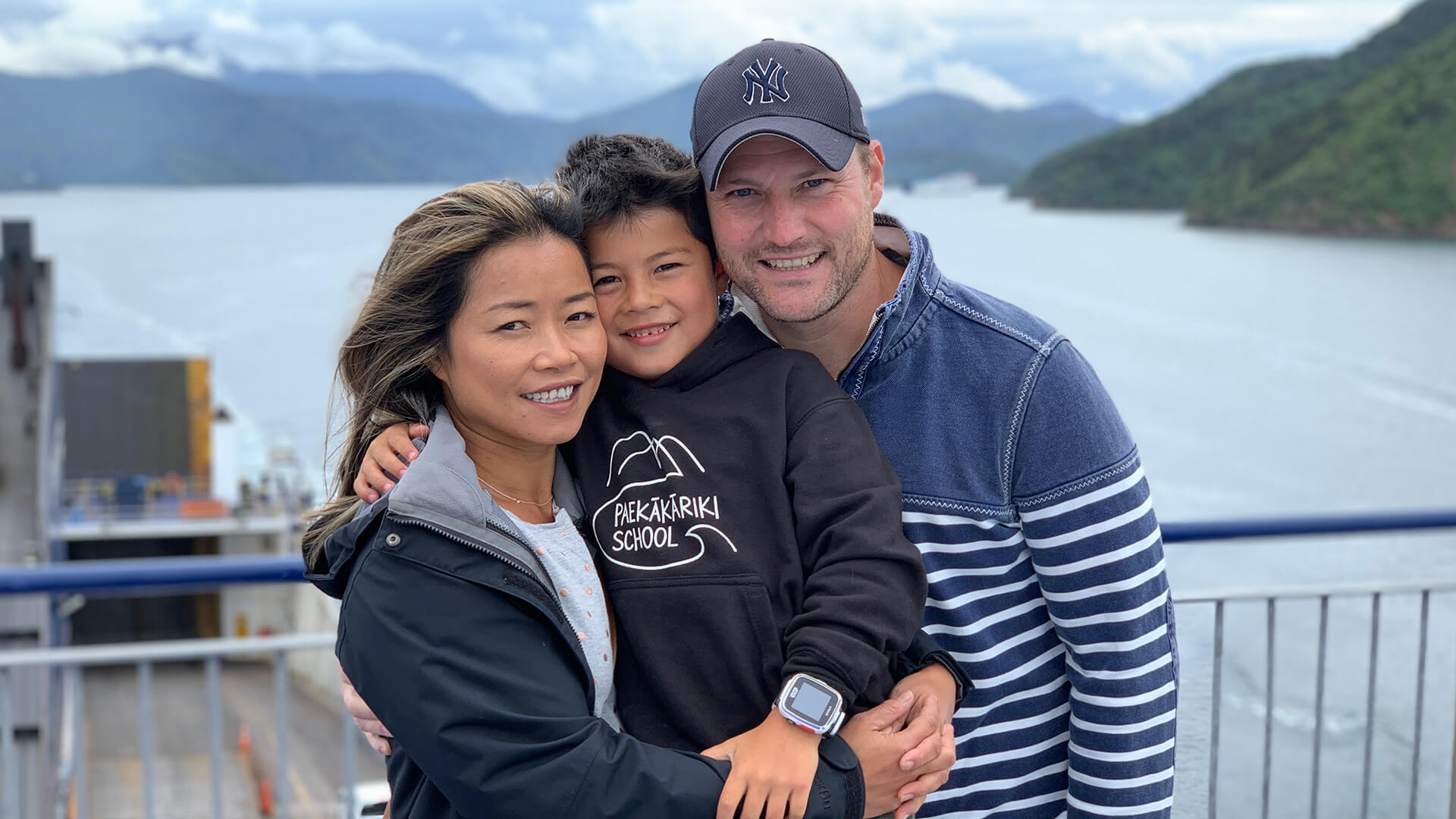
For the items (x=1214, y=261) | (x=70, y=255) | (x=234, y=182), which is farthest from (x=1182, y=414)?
(x=234, y=182)

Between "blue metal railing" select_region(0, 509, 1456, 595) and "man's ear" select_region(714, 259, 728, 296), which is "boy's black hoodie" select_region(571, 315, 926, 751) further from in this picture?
"blue metal railing" select_region(0, 509, 1456, 595)

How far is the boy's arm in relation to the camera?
1255 millimetres

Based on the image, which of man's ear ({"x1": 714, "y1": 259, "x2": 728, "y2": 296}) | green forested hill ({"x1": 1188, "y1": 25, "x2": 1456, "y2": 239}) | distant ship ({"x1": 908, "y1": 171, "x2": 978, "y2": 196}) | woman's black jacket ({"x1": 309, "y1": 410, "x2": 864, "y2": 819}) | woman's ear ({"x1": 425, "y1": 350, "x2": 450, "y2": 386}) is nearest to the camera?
woman's black jacket ({"x1": 309, "y1": 410, "x2": 864, "y2": 819})

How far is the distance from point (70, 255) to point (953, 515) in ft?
338

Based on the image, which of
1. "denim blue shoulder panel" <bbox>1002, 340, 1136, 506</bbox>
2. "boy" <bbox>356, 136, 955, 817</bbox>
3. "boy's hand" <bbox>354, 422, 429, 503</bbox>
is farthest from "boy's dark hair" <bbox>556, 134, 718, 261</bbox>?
"denim blue shoulder panel" <bbox>1002, 340, 1136, 506</bbox>

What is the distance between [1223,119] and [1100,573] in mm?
62874

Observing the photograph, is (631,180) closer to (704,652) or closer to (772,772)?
(704,652)

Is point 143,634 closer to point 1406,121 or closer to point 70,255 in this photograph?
point 1406,121

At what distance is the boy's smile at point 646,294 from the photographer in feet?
4.88

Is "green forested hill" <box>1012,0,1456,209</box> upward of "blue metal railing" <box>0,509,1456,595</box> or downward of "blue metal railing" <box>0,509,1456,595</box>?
upward

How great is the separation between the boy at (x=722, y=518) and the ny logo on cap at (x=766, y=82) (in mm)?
151

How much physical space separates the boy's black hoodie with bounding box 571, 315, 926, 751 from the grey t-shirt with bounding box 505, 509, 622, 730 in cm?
2

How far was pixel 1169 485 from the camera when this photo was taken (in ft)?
107

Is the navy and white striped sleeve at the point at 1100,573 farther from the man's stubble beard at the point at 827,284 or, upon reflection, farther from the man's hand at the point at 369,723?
the man's hand at the point at 369,723
